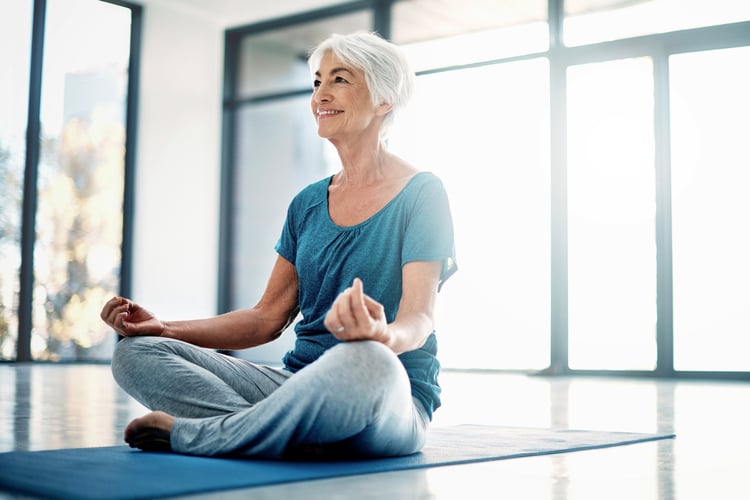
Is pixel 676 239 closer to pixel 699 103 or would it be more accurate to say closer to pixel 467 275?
pixel 699 103

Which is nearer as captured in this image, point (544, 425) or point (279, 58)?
point (544, 425)

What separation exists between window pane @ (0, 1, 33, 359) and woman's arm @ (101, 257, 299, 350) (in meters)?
4.73

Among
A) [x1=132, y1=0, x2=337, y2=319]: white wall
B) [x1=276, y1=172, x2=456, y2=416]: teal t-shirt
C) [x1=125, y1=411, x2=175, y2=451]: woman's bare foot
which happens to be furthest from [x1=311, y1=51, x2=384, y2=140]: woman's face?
[x1=132, y1=0, x2=337, y2=319]: white wall

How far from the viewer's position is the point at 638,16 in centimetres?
586

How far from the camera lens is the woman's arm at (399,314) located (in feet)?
4.82

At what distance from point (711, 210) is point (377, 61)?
13.6ft

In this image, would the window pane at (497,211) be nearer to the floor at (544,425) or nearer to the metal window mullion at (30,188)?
the floor at (544,425)

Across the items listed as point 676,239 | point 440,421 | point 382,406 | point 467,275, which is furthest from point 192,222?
point 382,406

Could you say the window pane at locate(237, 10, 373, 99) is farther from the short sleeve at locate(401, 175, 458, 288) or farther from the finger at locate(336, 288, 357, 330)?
the finger at locate(336, 288, 357, 330)

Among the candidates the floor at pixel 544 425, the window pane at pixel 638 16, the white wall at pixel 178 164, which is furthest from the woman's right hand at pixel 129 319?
the white wall at pixel 178 164

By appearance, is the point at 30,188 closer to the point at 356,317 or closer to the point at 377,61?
the point at 377,61

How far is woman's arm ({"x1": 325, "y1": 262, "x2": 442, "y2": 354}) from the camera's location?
1470mm

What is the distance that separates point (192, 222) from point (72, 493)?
20.4ft

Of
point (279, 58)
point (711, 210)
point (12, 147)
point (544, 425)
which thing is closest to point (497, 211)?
point (711, 210)
